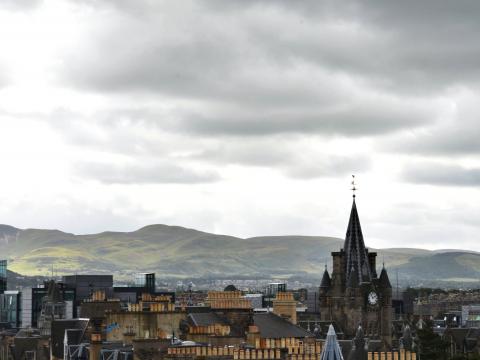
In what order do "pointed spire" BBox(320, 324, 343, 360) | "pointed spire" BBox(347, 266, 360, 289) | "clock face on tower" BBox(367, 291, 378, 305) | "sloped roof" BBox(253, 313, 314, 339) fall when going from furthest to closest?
A: "pointed spire" BBox(347, 266, 360, 289) → "clock face on tower" BBox(367, 291, 378, 305) → "sloped roof" BBox(253, 313, 314, 339) → "pointed spire" BBox(320, 324, 343, 360)

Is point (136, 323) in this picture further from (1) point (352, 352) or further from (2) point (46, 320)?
(2) point (46, 320)

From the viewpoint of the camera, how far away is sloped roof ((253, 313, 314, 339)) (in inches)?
4321

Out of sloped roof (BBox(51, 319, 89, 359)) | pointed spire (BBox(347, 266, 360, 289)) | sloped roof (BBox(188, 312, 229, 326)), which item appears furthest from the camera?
pointed spire (BBox(347, 266, 360, 289))

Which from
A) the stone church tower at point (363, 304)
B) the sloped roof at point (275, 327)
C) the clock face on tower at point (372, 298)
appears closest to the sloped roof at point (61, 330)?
the sloped roof at point (275, 327)

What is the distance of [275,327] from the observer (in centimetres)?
11325

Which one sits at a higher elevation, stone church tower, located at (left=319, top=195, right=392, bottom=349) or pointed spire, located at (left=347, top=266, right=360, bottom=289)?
pointed spire, located at (left=347, top=266, right=360, bottom=289)

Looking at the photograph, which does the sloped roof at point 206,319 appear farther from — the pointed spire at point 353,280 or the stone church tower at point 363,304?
the pointed spire at point 353,280

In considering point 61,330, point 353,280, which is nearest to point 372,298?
point 353,280

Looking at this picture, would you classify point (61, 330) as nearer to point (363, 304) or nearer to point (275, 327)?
point (275, 327)

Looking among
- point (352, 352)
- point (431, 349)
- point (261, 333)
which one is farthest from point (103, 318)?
point (431, 349)

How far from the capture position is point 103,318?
110 metres

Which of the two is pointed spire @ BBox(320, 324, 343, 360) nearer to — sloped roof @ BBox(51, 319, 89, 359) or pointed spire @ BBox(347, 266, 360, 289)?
sloped roof @ BBox(51, 319, 89, 359)

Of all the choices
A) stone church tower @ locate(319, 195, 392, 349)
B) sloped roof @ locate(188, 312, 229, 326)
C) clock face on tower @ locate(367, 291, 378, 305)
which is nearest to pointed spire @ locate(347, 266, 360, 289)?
stone church tower @ locate(319, 195, 392, 349)

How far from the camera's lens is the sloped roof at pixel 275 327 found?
10975 centimetres
